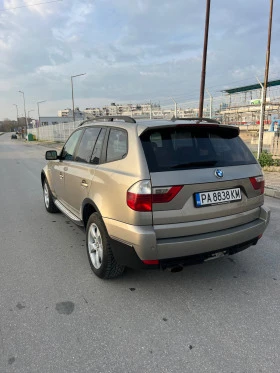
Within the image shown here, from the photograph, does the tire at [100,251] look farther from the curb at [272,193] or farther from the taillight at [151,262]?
the curb at [272,193]

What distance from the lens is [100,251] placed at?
3.31 metres

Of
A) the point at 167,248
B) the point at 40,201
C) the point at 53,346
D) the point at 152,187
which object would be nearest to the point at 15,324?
the point at 53,346

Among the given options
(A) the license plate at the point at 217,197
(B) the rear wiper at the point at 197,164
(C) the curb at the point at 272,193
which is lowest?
(C) the curb at the point at 272,193

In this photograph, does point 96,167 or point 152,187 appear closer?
point 152,187

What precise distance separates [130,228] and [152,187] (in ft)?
1.41

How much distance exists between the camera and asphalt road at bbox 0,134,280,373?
2.20m

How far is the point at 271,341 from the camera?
7.78ft

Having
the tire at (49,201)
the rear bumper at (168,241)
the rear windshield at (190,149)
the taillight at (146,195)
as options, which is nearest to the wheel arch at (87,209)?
the rear bumper at (168,241)

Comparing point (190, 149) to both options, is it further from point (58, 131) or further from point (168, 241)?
point (58, 131)

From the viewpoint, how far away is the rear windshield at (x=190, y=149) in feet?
9.23

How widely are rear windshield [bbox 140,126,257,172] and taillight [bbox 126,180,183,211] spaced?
181 millimetres

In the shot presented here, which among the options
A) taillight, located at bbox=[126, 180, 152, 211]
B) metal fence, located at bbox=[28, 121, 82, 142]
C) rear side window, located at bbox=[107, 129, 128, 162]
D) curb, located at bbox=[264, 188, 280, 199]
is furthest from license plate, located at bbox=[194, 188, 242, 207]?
metal fence, located at bbox=[28, 121, 82, 142]

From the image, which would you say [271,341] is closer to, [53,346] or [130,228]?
[130,228]

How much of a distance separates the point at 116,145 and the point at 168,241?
1190mm
